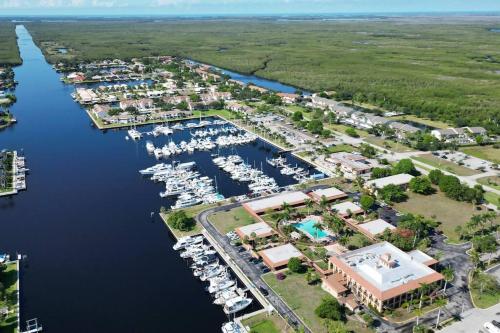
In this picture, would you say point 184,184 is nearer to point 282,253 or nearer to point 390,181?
point 282,253

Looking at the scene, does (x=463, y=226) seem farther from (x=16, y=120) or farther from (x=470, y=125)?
(x=16, y=120)

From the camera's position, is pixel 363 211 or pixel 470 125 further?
pixel 470 125

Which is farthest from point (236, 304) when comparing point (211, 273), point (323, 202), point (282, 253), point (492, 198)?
point (492, 198)

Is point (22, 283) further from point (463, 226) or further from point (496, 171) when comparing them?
point (496, 171)

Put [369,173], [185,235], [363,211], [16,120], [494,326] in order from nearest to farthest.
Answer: [494,326] → [185,235] → [363,211] → [369,173] → [16,120]

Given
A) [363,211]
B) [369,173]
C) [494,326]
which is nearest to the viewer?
[494,326]

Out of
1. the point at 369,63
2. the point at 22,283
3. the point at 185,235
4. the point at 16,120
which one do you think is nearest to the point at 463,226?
the point at 185,235

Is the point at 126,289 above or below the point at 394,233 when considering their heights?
below

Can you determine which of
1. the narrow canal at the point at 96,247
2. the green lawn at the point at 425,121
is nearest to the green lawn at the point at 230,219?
the narrow canal at the point at 96,247
